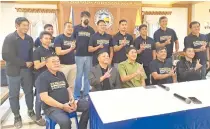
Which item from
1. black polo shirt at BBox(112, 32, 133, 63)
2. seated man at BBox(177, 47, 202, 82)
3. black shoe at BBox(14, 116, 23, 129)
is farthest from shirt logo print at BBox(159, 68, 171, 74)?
black shoe at BBox(14, 116, 23, 129)

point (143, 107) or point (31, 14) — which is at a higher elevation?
point (31, 14)

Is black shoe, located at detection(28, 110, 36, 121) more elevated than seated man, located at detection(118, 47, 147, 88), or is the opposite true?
seated man, located at detection(118, 47, 147, 88)

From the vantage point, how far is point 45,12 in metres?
6.65

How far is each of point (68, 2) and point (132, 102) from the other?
5.46 m

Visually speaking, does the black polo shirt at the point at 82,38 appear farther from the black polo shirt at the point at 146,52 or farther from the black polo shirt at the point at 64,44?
the black polo shirt at the point at 146,52

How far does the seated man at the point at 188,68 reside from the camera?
2.89 m

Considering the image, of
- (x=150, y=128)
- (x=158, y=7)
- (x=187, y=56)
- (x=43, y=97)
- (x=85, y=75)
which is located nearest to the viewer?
(x=150, y=128)

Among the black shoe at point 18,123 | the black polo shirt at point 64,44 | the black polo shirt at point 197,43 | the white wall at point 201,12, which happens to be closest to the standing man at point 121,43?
the black polo shirt at point 64,44

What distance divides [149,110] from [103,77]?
0.87 metres

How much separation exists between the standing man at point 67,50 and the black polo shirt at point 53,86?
85cm

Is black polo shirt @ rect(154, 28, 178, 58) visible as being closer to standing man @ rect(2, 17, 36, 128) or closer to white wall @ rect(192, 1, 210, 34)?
standing man @ rect(2, 17, 36, 128)

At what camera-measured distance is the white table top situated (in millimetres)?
1529

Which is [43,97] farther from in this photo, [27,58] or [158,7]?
[158,7]

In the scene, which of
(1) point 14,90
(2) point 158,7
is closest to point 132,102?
(1) point 14,90
